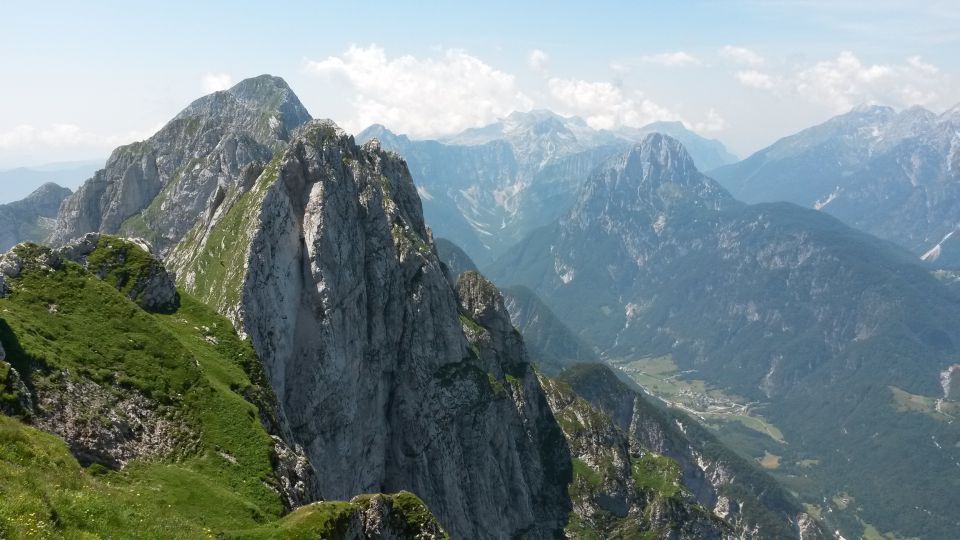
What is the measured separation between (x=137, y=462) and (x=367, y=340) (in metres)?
83.3

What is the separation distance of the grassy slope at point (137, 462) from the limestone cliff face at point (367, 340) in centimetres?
3556

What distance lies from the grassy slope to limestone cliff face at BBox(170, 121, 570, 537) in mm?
35558

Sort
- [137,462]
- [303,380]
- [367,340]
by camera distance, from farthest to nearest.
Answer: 1. [367,340]
2. [303,380]
3. [137,462]

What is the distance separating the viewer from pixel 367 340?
459ft

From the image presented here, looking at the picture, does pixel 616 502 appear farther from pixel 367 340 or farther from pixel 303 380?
pixel 303 380

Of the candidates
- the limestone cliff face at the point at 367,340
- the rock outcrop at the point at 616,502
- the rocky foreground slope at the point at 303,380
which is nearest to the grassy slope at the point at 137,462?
the rocky foreground slope at the point at 303,380

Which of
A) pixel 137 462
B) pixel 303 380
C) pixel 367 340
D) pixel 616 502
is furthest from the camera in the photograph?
pixel 616 502

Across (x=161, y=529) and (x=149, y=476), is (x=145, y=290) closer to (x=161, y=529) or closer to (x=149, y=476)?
(x=149, y=476)

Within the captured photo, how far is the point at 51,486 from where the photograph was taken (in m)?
38.2

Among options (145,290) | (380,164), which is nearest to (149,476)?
(145,290)

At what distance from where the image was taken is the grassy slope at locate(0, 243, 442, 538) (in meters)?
38.3

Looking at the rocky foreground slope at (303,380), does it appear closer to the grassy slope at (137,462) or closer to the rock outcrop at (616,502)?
the grassy slope at (137,462)

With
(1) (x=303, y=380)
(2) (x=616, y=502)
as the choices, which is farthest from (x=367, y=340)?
(2) (x=616, y=502)

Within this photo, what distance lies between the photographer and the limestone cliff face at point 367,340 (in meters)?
121
